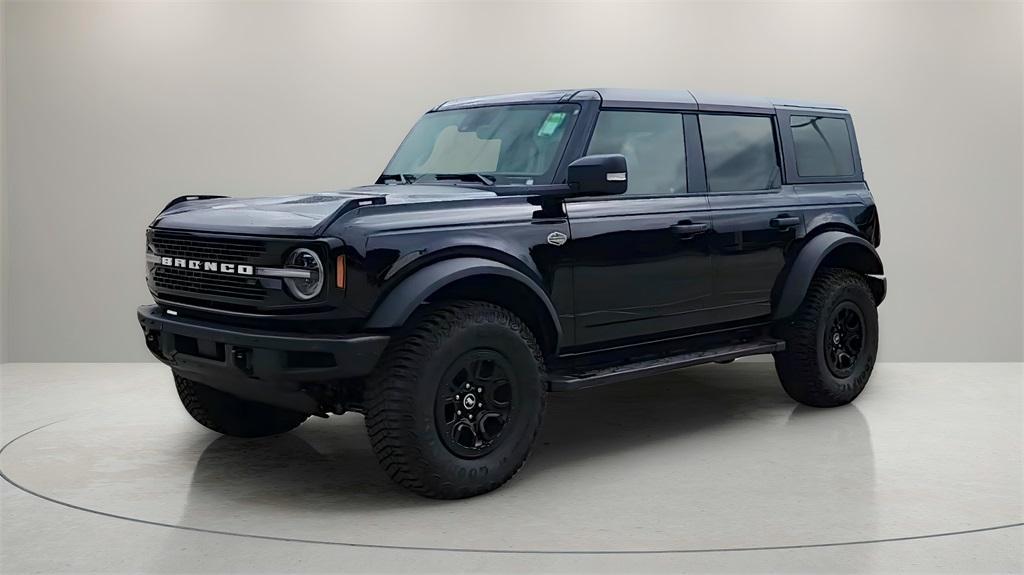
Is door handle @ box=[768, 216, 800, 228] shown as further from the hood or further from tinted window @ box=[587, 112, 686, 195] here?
the hood

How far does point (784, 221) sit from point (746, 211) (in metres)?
0.33

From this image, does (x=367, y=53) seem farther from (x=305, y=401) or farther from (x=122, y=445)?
(x=305, y=401)

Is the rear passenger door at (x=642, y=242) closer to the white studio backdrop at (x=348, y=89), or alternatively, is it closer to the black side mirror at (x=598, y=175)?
the black side mirror at (x=598, y=175)

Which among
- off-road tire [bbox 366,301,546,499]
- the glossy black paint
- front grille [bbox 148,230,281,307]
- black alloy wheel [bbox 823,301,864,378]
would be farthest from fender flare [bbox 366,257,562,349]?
black alloy wheel [bbox 823,301,864,378]

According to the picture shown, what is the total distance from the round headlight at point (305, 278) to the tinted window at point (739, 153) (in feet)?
7.87

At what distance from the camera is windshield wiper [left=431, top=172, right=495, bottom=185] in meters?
5.46

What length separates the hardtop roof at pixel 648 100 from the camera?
5.62m

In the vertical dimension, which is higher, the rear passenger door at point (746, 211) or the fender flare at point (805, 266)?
the rear passenger door at point (746, 211)

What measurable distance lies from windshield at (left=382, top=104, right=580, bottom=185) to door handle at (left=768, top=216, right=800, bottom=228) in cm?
142

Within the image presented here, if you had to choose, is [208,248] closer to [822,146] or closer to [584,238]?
[584,238]

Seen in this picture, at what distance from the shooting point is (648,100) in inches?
230

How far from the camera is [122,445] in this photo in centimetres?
595

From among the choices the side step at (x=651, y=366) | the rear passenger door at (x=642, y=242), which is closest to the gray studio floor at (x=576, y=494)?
the side step at (x=651, y=366)

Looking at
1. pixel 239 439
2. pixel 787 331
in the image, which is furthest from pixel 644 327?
pixel 239 439
